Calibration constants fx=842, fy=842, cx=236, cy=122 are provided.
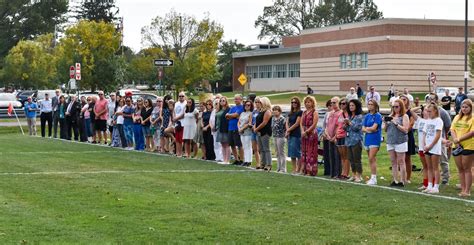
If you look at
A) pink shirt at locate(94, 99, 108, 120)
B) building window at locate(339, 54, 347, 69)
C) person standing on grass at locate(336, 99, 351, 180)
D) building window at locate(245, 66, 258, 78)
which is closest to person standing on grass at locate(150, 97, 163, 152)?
pink shirt at locate(94, 99, 108, 120)

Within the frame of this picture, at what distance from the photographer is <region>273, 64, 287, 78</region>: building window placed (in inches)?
Answer: 3766

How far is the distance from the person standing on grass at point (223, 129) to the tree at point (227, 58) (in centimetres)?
8356

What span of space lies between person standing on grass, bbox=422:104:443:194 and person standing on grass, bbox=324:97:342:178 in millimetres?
2840

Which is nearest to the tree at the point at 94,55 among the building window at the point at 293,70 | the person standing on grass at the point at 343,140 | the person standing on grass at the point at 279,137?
the building window at the point at 293,70

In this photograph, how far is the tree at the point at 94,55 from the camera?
191 ft

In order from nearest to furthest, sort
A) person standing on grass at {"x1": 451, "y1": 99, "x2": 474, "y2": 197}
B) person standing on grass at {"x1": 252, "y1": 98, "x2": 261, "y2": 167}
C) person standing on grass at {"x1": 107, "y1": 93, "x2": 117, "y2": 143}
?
person standing on grass at {"x1": 451, "y1": 99, "x2": 474, "y2": 197}, person standing on grass at {"x1": 252, "y1": 98, "x2": 261, "y2": 167}, person standing on grass at {"x1": 107, "y1": 93, "x2": 117, "y2": 143}

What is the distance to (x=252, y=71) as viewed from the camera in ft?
334

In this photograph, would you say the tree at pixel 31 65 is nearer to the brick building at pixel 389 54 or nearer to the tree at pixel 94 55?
the tree at pixel 94 55

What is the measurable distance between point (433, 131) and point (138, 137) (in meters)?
12.7

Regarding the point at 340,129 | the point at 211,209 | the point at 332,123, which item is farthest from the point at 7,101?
the point at 211,209

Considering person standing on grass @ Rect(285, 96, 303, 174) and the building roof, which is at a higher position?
the building roof

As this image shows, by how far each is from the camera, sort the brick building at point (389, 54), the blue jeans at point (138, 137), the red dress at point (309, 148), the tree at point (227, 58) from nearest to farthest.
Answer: the red dress at point (309, 148)
the blue jeans at point (138, 137)
the brick building at point (389, 54)
the tree at point (227, 58)

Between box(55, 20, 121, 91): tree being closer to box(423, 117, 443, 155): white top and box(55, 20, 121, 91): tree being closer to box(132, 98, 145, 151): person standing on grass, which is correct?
box(132, 98, 145, 151): person standing on grass

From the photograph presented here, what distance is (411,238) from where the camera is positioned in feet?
33.0
